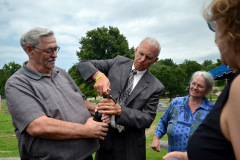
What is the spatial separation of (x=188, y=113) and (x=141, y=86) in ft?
4.28

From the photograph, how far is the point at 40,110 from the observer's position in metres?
2.25

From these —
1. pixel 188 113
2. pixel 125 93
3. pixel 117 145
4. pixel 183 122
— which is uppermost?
pixel 125 93

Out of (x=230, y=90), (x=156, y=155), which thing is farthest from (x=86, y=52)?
(x=230, y=90)

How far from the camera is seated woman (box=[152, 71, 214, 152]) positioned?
3723mm

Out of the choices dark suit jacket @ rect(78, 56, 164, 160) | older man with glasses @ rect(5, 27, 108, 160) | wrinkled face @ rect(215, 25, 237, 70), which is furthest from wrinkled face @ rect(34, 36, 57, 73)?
wrinkled face @ rect(215, 25, 237, 70)

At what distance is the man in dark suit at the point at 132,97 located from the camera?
3.04 meters

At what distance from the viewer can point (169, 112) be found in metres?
4.27

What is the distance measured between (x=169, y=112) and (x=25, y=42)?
9.98ft

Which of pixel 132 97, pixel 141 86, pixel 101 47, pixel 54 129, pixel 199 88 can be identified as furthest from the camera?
pixel 101 47

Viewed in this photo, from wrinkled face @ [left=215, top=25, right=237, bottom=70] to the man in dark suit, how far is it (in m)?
1.74

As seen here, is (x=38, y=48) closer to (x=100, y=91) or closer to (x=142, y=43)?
(x=100, y=91)

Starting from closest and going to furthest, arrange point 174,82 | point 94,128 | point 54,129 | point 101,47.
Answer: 1. point 54,129
2. point 94,128
3. point 101,47
4. point 174,82

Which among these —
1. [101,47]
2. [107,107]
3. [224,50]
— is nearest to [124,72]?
[107,107]

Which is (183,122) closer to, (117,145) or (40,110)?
(117,145)
